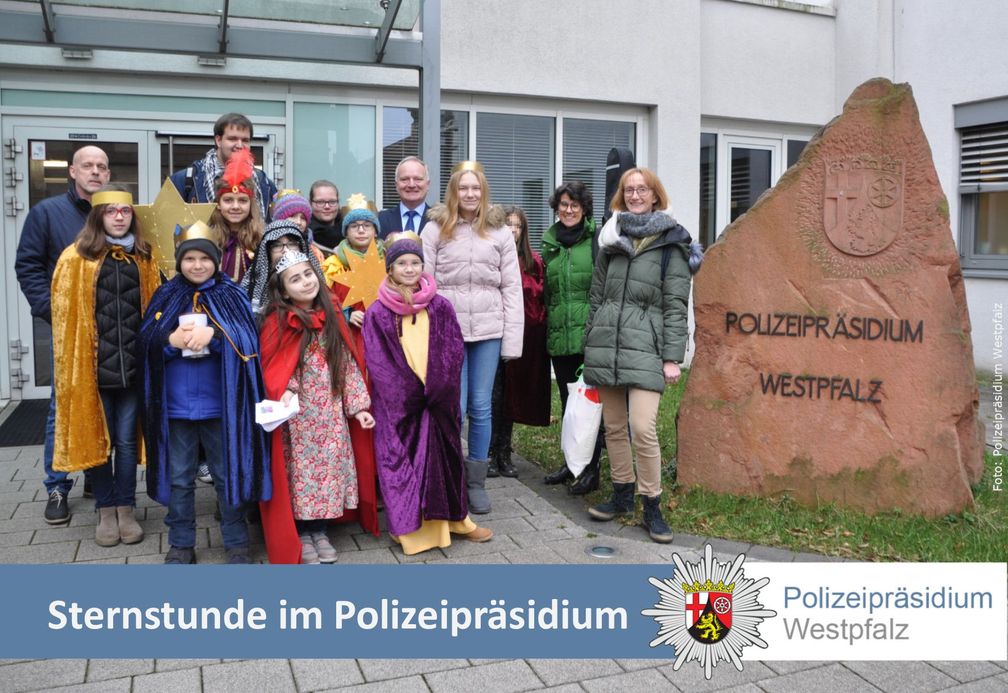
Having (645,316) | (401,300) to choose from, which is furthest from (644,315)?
(401,300)

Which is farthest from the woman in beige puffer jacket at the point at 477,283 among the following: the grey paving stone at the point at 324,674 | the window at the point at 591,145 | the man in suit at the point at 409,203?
the window at the point at 591,145

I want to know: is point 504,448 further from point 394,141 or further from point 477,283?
point 394,141

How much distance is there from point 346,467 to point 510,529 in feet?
3.23

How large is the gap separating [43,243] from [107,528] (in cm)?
156

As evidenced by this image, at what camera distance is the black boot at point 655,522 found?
14.7ft

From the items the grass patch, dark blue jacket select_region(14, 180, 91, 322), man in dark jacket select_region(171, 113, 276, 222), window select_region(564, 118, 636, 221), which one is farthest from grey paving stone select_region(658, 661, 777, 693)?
window select_region(564, 118, 636, 221)

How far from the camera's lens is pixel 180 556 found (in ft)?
13.3

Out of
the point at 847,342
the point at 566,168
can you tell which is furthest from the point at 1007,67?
the point at 847,342

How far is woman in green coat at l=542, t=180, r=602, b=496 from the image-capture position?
5309 mm

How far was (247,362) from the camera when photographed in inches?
157

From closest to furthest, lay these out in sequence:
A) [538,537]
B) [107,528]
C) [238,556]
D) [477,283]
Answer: [238,556], [107,528], [538,537], [477,283]

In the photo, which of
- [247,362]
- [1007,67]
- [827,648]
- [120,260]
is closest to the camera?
[827,648]

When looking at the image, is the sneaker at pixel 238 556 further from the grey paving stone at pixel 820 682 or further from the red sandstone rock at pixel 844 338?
the red sandstone rock at pixel 844 338

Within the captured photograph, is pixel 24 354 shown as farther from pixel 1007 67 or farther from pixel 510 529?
pixel 1007 67
